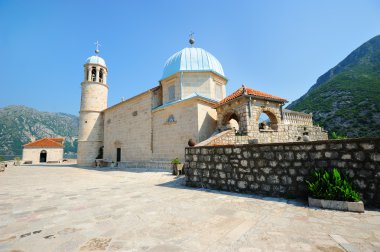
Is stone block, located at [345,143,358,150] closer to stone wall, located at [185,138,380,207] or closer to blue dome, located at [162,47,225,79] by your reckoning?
stone wall, located at [185,138,380,207]

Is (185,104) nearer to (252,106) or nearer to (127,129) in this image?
(252,106)

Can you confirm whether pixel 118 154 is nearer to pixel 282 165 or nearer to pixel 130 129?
pixel 130 129

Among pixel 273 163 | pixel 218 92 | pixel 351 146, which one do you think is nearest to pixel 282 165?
pixel 273 163

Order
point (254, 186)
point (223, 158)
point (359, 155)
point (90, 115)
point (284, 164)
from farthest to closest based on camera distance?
point (90, 115)
point (223, 158)
point (254, 186)
point (284, 164)
point (359, 155)

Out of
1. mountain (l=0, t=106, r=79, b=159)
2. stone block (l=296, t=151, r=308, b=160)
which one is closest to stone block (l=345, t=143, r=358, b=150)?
stone block (l=296, t=151, r=308, b=160)

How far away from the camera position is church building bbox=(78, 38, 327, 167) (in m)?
12.9

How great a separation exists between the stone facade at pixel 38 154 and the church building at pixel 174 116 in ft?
59.1

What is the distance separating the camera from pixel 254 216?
350 cm

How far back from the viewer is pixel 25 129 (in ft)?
334

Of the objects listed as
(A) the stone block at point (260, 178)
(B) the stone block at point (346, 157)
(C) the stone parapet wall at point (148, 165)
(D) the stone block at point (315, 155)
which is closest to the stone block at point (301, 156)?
(D) the stone block at point (315, 155)

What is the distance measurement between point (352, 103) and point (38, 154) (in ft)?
226

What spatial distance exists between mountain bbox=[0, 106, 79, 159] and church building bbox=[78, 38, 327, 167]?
76.4 m

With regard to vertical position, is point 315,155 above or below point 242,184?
above

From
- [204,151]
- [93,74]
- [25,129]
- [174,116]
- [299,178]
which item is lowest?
[299,178]
